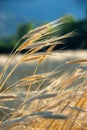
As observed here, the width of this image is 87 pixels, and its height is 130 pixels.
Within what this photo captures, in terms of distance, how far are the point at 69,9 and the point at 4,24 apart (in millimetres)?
6074

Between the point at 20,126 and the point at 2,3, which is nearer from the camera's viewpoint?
the point at 20,126

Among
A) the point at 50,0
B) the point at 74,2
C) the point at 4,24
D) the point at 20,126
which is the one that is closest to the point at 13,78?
the point at 20,126

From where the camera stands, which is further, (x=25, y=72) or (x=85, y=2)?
(x=85, y=2)

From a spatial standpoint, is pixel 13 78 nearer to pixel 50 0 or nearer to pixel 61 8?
pixel 61 8

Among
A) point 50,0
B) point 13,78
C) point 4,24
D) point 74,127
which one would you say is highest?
point 50,0

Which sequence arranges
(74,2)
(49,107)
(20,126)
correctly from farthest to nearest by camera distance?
(74,2), (20,126), (49,107)

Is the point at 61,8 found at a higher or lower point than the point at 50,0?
lower

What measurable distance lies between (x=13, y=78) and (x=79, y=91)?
6.20 feet

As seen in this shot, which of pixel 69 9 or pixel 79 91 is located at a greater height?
pixel 69 9

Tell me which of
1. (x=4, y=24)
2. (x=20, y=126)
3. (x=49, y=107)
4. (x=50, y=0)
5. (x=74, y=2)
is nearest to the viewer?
(x=49, y=107)

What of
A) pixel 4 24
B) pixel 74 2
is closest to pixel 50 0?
pixel 74 2

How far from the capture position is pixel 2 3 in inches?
1960

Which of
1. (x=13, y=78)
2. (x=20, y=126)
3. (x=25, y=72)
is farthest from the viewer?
(x=25, y=72)

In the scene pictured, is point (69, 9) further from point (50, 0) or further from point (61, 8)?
point (50, 0)
